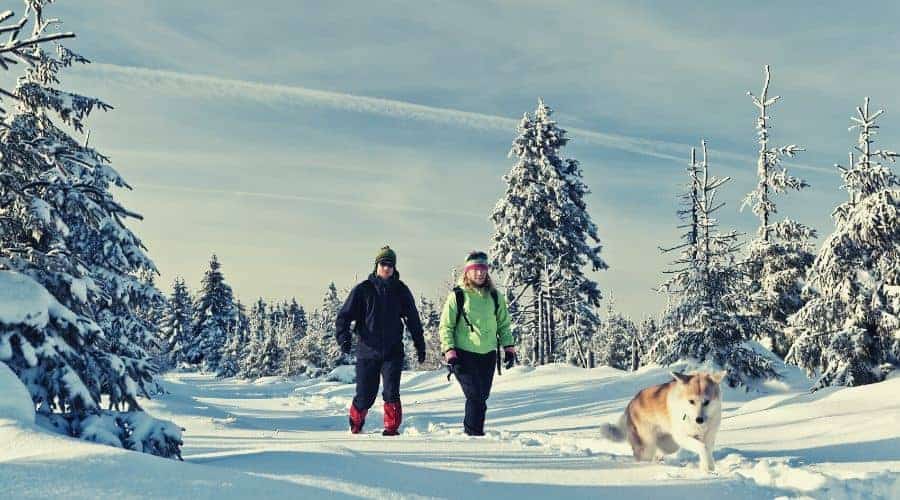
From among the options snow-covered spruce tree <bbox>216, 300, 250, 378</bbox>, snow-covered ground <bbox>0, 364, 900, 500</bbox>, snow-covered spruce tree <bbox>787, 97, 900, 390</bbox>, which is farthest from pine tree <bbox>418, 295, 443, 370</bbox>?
snow-covered ground <bbox>0, 364, 900, 500</bbox>

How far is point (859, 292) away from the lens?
631 inches

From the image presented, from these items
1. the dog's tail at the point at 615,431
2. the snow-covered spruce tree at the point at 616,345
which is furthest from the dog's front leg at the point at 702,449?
the snow-covered spruce tree at the point at 616,345

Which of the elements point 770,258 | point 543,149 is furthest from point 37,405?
point 543,149

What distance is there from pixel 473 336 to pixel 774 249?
20.7 meters

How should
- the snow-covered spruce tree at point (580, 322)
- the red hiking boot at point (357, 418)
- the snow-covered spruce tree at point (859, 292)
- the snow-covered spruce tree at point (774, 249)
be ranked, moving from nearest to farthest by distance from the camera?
the red hiking boot at point (357, 418)
the snow-covered spruce tree at point (859, 292)
the snow-covered spruce tree at point (774, 249)
the snow-covered spruce tree at point (580, 322)

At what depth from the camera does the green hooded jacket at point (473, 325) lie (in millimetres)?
7881

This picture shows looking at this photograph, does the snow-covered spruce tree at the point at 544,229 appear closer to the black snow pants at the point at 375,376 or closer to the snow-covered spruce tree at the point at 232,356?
the black snow pants at the point at 375,376

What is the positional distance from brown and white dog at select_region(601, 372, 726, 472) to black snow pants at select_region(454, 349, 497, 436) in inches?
72.1

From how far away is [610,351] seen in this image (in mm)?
80438

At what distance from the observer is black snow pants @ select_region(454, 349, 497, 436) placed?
7.87 m

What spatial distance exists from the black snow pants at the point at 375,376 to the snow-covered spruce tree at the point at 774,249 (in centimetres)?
1946

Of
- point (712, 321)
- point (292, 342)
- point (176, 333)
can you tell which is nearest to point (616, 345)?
point (292, 342)

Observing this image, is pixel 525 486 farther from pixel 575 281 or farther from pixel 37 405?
pixel 575 281

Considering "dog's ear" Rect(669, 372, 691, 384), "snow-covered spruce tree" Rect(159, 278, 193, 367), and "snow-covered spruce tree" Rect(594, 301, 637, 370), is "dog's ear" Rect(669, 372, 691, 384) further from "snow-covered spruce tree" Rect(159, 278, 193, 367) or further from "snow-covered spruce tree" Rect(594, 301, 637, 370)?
"snow-covered spruce tree" Rect(594, 301, 637, 370)
